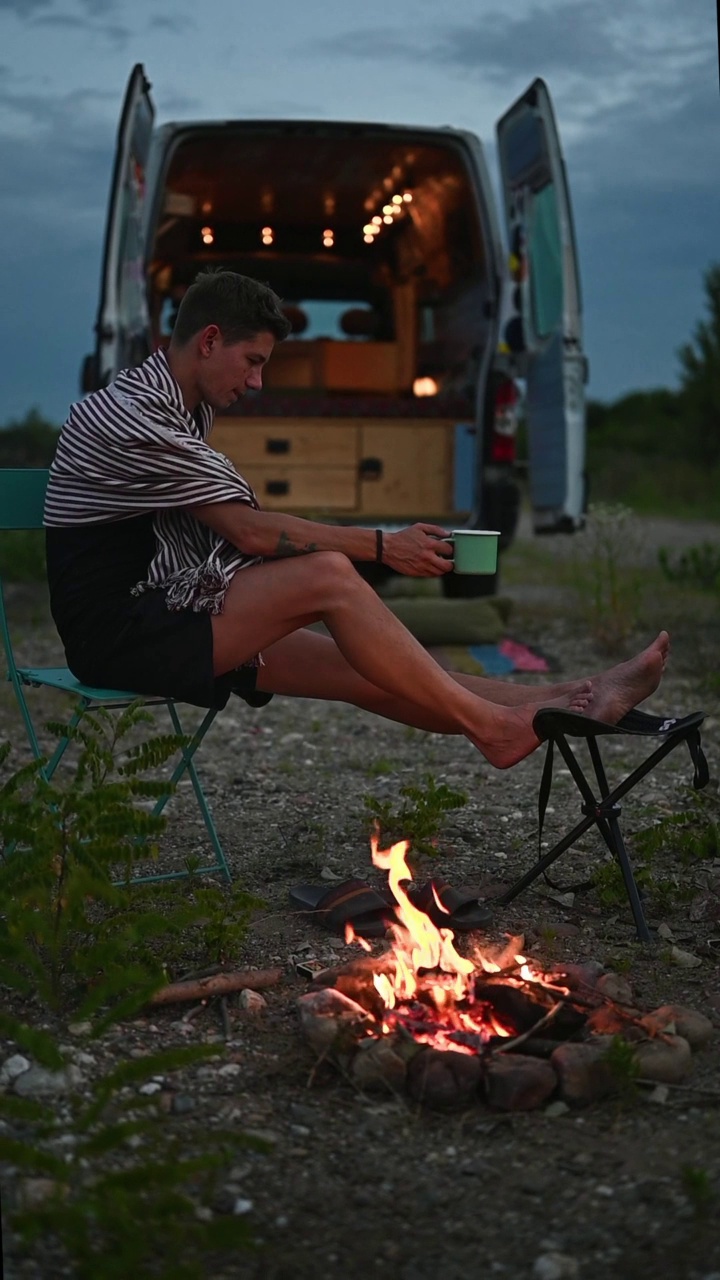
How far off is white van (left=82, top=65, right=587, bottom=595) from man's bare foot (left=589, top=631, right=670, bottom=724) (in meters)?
4.26

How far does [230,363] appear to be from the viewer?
124 inches

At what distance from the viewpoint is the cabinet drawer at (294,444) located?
7.76 m

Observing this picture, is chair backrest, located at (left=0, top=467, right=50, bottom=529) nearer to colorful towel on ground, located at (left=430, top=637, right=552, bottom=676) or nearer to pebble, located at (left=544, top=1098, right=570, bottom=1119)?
pebble, located at (left=544, top=1098, right=570, bottom=1119)

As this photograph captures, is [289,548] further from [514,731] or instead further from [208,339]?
[514,731]

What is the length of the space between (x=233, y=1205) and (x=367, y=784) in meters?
2.59

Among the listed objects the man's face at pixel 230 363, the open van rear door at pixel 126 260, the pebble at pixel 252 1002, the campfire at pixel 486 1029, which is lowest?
the pebble at pixel 252 1002

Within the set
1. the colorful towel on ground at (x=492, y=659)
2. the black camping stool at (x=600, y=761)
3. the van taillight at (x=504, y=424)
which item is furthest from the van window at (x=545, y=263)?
the black camping stool at (x=600, y=761)

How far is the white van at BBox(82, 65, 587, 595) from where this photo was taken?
7.01m

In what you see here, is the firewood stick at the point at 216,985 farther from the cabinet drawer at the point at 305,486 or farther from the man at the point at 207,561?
the cabinet drawer at the point at 305,486

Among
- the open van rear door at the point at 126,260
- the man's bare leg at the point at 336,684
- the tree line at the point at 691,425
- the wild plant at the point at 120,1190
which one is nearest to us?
the wild plant at the point at 120,1190

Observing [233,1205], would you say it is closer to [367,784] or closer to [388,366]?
[367,784]

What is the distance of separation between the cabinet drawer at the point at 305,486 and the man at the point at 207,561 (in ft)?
15.0

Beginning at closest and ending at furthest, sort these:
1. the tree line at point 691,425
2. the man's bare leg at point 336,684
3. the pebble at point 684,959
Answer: the pebble at point 684,959
the man's bare leg at point 336,684
the tree line at point 691,425

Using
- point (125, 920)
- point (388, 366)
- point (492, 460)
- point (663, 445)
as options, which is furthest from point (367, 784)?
point (663, 445)
